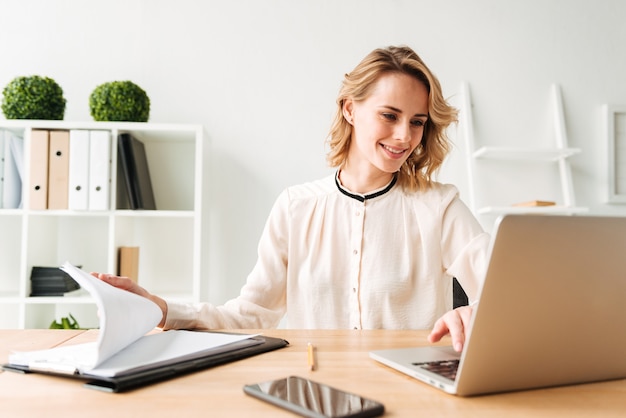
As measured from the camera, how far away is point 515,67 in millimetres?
2799

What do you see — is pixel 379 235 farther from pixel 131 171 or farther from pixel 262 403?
pixel 131 171

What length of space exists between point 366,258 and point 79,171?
1343 mm

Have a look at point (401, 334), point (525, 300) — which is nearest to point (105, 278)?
point (401, 334)

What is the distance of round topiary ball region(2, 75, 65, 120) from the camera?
7.66ft

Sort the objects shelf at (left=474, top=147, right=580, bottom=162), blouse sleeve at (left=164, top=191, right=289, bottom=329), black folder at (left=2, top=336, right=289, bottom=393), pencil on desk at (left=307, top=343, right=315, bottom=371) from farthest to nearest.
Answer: shelf at (left=474, top=147, right=580, bottom=162), blouse sleeve at (left=164, top=191, right=289, bottom=329), pencil on desk at (left=307, top=343, right=315, bottom=371), black folder at (left=2, top=336, right=289, bottom=393)

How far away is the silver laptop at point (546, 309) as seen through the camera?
1.98ft

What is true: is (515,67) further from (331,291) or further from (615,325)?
(615,325)

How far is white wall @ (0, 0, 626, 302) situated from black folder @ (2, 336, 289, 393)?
173 cm

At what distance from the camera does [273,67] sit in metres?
2.70

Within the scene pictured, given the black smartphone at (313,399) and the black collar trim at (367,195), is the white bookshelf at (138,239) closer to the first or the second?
the black collar trim at (367,195)

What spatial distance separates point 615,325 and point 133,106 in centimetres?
205

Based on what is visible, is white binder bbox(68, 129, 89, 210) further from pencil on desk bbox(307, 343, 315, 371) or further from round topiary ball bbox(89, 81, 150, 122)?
pencil on desk bbox(307, 343, 315, 371)

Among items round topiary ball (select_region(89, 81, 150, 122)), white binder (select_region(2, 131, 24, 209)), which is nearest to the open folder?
round topiary ball (select_region(89, 81, 150, 122))

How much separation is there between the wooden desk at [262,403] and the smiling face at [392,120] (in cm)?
76
